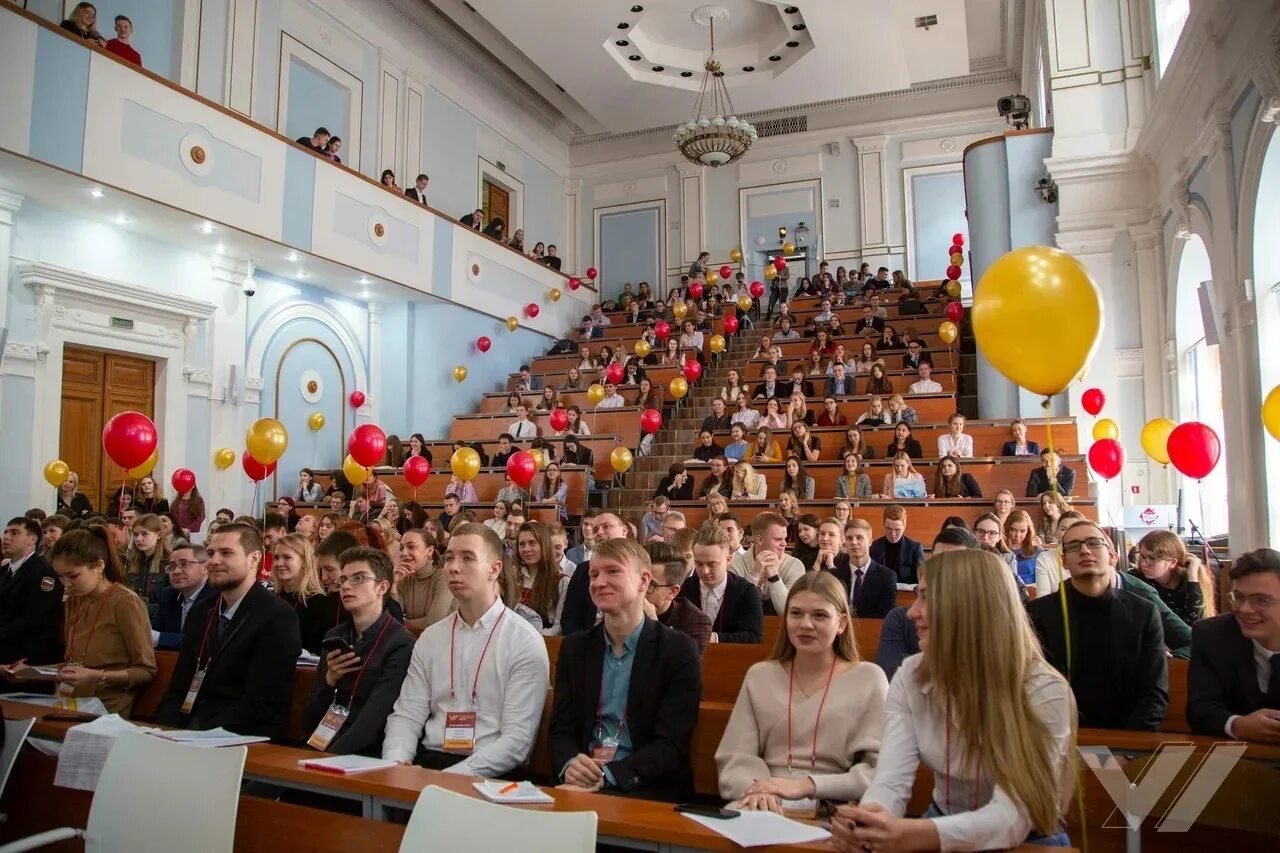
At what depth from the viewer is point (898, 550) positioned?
536 centimetres

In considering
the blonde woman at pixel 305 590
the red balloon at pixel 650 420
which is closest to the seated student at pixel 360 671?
the blonde woman at pixel 305 590

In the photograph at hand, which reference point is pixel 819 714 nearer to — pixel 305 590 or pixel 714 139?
pixel 305 590

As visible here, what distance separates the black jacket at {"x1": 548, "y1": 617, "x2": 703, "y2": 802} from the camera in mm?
2328

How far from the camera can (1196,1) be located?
545 cm

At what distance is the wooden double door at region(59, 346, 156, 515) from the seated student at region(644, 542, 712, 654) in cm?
639

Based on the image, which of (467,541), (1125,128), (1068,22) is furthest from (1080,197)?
(467,541)

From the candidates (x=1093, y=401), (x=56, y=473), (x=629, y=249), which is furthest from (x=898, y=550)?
(x=629, y=249)

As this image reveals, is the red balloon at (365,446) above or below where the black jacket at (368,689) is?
above

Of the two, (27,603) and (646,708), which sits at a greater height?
(27,603)

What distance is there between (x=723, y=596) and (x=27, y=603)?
2998mm

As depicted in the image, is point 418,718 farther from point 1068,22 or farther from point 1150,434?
point 1068,22

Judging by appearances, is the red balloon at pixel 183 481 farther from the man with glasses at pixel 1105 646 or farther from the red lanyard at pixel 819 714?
the man with glasses at pixel 1105 646

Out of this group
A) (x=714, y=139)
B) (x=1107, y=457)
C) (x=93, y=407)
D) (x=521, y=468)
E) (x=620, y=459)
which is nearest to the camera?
(x=1107, y=457)

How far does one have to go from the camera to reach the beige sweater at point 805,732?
2.14 metres
